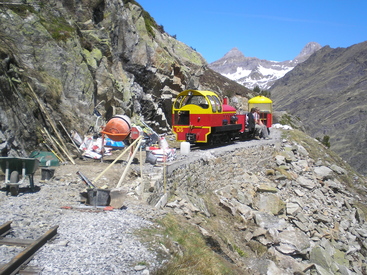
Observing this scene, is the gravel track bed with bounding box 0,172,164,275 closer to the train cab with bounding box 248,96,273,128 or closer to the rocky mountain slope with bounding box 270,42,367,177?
the train cab with bounding box 248,96,273,128

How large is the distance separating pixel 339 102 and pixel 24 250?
138 meters

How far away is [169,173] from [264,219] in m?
3.92

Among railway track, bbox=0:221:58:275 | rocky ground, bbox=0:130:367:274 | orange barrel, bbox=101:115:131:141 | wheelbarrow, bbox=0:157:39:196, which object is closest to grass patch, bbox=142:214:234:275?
rocky ground, bbox=0:130:367:274

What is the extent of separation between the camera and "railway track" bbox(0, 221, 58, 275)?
4082mm

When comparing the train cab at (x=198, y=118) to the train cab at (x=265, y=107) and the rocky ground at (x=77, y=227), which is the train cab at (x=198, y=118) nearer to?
the rocky ground at (x=77, y=227)

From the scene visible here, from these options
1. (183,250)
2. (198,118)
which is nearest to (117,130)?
(198,118)

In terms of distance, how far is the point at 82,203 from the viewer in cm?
727

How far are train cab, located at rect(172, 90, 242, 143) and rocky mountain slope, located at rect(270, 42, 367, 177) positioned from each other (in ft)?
122

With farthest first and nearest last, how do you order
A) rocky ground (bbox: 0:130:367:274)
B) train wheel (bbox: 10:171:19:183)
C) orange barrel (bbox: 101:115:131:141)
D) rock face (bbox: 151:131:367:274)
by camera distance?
orange barrel (bbox: 101:115:131:141)
rock face (bbox: 151:131:367:274)
train wheel (bbox: 10:171:19:183)
rocky ground (bbox: 0:130:367:274)

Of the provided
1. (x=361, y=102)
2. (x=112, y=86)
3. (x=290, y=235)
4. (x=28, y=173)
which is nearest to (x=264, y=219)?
(x=290, y=235)

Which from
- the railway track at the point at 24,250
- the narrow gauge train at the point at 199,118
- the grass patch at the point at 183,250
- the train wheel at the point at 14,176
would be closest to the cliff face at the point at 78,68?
the train wheel at the point at 14,176

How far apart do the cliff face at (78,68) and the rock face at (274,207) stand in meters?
4.77

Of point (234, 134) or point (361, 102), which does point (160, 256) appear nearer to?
point (234, 134)

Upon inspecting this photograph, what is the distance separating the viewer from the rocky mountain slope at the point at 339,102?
87375 mm
